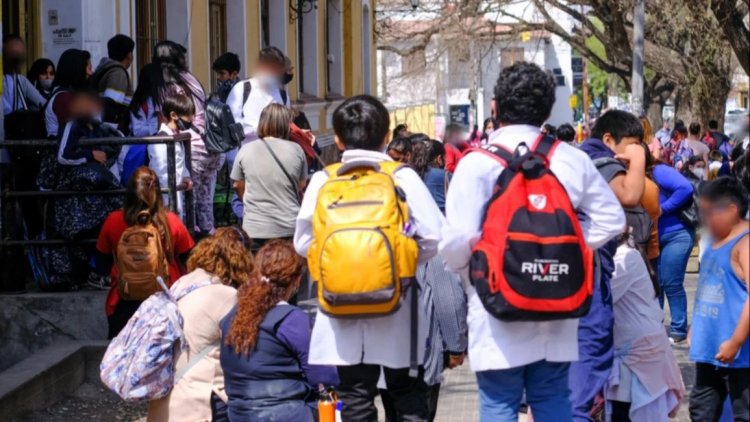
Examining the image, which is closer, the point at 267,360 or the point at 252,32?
the point at 267,360

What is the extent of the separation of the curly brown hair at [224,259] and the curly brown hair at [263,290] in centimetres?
60

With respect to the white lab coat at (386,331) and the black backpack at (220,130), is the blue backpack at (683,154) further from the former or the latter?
the white lab coat at (386,331)

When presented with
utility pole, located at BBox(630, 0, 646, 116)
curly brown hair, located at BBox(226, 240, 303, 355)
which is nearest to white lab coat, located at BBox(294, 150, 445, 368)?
curly brown hair, located at BBox(226, 240, 303, 355)

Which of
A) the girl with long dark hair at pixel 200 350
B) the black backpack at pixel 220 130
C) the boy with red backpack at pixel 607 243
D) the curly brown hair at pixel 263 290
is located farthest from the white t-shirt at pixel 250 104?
the curly brown hair at pixel 263 290

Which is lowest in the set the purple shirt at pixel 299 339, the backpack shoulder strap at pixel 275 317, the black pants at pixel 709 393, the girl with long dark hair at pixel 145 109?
the black pants at pixel 709 393

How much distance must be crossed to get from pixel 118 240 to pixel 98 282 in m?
1.66

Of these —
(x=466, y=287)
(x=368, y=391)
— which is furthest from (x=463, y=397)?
(x=466, y=287)

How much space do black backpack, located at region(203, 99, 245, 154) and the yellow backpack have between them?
16.6 feet

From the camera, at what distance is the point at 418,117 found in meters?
49.8

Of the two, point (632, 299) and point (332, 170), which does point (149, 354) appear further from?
point (632, 299)

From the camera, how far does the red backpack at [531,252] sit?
521cm

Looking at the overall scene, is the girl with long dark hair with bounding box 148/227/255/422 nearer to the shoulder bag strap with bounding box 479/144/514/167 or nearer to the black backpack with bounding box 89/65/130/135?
the shoulder bag strap with bounding box 479/144/514/167

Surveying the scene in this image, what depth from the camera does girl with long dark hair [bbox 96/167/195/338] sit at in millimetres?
8211

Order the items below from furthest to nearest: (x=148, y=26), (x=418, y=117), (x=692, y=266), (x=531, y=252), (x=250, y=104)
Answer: (x=418, y=117) → (x=692, y=266) → (x=148, y=26) → (x=250, y=104) → (x=531, y=252)
